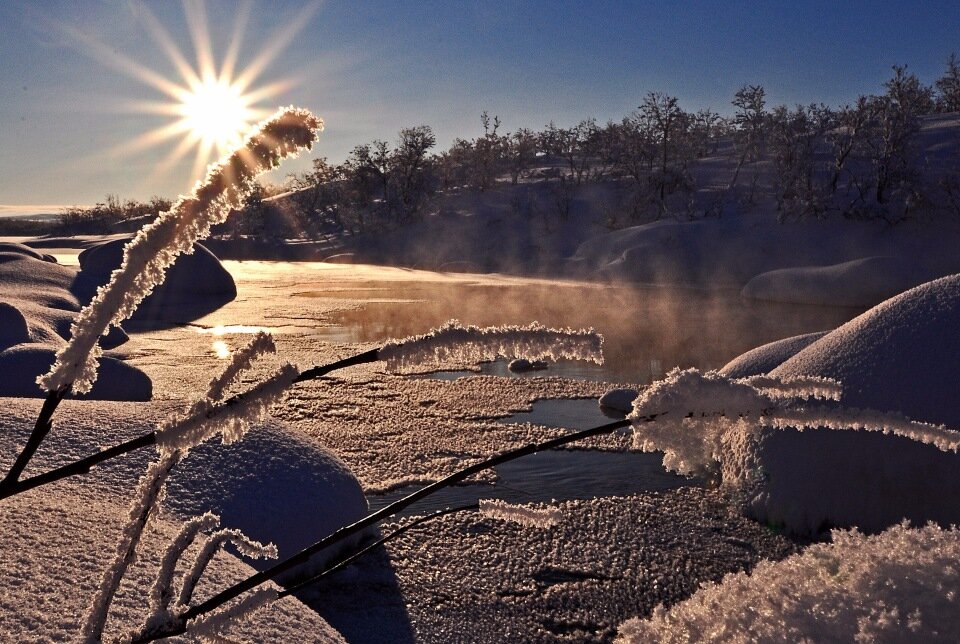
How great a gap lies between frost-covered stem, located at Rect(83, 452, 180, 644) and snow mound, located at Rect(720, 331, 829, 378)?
6459 millimetres

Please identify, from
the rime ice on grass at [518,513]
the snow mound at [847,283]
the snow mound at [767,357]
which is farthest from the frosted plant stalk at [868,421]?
the snow mound at [847,283]

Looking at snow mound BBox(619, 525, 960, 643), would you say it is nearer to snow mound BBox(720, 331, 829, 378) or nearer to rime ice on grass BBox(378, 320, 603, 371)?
rime ice on grass BBox(378, 320, 603, 371)

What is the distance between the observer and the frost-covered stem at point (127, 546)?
693 millimetres

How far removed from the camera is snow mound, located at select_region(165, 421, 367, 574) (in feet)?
12.2

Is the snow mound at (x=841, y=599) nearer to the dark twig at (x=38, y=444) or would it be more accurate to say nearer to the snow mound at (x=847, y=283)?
the dark twig at (x=38, y=444)

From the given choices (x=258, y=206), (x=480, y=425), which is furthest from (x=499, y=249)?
(x=480, y=425)

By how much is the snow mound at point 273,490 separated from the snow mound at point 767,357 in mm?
3885

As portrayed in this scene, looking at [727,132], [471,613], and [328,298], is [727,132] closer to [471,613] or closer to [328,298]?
[328,298]

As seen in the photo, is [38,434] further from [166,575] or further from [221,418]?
[166,575]

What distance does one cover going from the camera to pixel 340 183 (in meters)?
59.5

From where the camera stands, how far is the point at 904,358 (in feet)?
16.4

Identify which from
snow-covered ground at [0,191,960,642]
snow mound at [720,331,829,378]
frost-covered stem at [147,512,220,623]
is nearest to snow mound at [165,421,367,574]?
snow-covered ground at [0,191,960,642]

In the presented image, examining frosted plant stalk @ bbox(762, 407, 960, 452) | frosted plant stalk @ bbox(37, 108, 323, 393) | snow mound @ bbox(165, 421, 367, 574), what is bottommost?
snow mound @ bbox(165, 421, 367, 574)

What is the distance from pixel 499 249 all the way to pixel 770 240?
12.1 meters
